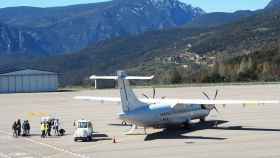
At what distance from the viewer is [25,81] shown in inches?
4948

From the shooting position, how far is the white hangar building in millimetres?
124812

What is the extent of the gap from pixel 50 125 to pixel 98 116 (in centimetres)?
1575

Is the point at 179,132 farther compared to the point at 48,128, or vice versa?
the point at 48,128

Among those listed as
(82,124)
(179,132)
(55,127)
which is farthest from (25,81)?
(82,124)

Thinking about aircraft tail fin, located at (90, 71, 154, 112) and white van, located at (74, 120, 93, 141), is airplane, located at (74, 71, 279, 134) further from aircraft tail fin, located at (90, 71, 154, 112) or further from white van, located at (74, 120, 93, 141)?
white van, located at (74, 120, 93, 141)

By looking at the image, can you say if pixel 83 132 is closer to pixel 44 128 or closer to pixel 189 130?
pixel 44 128

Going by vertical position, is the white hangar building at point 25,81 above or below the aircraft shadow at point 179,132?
above

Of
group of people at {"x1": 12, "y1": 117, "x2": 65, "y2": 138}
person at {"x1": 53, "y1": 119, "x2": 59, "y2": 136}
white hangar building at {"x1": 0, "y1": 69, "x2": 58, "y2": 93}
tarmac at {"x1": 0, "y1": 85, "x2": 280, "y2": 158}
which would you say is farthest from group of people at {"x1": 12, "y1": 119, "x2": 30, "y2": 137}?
white hangar building at {"x1": 0, "y1": 69, "x2": 58, "y2": 93}

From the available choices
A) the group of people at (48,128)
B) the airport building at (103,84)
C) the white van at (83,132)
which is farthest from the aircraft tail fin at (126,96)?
the airport building at (103,84)

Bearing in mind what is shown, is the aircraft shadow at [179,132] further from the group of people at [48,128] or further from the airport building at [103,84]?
the airport building at [103,84]

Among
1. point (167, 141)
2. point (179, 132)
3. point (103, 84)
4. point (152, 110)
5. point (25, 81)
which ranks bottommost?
point (167, 141)

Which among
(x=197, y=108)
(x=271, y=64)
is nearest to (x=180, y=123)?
(x=197, y=108)

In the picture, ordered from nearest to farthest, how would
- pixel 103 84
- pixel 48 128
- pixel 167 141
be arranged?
pixel 167 141
pixel 48 128
pixel 103 84

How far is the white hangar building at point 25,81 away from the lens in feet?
409
